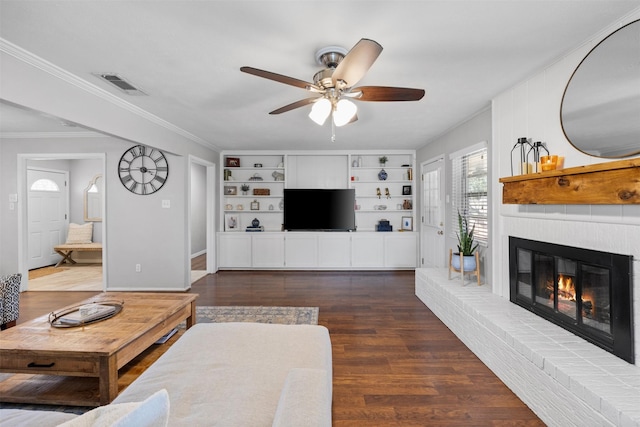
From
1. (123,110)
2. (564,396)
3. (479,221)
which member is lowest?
(564,396)

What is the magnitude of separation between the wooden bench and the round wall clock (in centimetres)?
252

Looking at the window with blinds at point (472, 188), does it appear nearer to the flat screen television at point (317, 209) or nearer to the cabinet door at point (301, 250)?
the flat screen television at point (317, 209)

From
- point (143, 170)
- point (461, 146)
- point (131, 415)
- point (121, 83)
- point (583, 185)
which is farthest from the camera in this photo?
point (143, 170)

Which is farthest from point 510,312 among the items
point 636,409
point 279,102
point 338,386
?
point 279,102

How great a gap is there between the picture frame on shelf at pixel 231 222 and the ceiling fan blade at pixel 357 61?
15.5ft

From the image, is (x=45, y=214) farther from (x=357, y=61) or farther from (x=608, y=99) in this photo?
(x=608, y=99)

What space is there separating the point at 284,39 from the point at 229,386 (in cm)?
200

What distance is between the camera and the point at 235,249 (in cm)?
587

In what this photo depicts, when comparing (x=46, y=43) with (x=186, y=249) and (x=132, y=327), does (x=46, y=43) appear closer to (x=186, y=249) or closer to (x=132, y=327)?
(x=132, y=327)

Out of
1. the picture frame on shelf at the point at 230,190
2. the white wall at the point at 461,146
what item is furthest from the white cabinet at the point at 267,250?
the white wall at the point at 461,146

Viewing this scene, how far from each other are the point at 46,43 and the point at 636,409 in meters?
3.86

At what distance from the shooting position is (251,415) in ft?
3.72

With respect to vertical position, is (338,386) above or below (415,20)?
below

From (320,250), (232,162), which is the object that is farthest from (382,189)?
(232,162)
